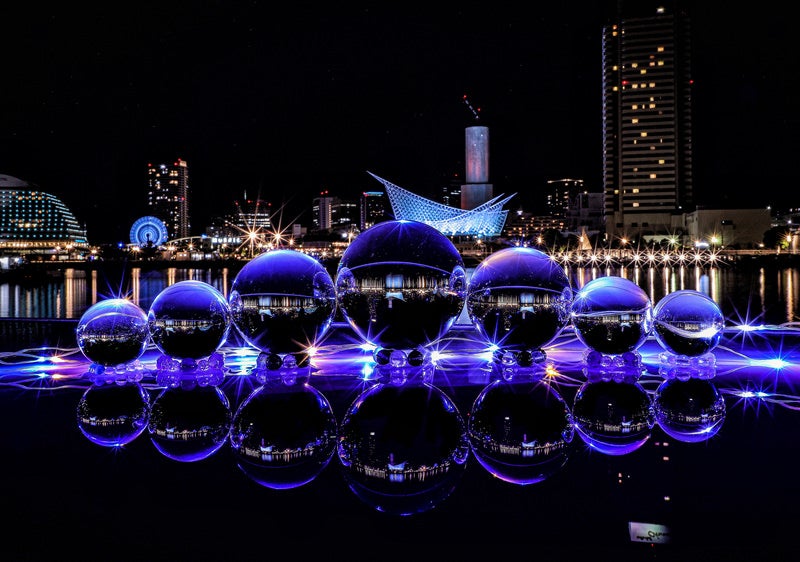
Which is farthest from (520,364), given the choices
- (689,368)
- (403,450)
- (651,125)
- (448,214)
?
(651,125)

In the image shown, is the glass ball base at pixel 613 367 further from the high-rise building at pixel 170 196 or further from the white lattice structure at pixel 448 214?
the high-rise building at pixel 170 196

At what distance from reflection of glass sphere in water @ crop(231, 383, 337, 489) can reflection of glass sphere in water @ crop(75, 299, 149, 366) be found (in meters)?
1.09

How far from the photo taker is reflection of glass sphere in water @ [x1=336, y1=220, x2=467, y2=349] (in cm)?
442

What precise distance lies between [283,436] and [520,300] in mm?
2173

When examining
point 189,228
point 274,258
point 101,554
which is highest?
point 189,228

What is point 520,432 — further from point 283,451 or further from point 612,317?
point 612,317

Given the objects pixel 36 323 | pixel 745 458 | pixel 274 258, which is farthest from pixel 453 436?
pixel 36 323

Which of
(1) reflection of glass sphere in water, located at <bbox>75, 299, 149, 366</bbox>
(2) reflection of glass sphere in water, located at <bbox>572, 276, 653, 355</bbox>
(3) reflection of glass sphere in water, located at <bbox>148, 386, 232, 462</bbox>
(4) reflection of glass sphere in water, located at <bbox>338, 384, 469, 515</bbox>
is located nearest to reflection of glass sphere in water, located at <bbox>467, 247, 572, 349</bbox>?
(2) reflection of glass sphere in water, located at <bbox>572, 276, 653, 355</bbox>

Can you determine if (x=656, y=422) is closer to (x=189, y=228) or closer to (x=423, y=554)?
(x=423, y=554)

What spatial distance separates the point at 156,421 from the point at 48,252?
10376 cm

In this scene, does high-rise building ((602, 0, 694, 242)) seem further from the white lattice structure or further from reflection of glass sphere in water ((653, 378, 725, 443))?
reflection of glass sphere in water ((653, 378, 725, 443))

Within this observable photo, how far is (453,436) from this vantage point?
307 centimetres

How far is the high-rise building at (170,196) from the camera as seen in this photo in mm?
148750

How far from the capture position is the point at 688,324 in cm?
460
